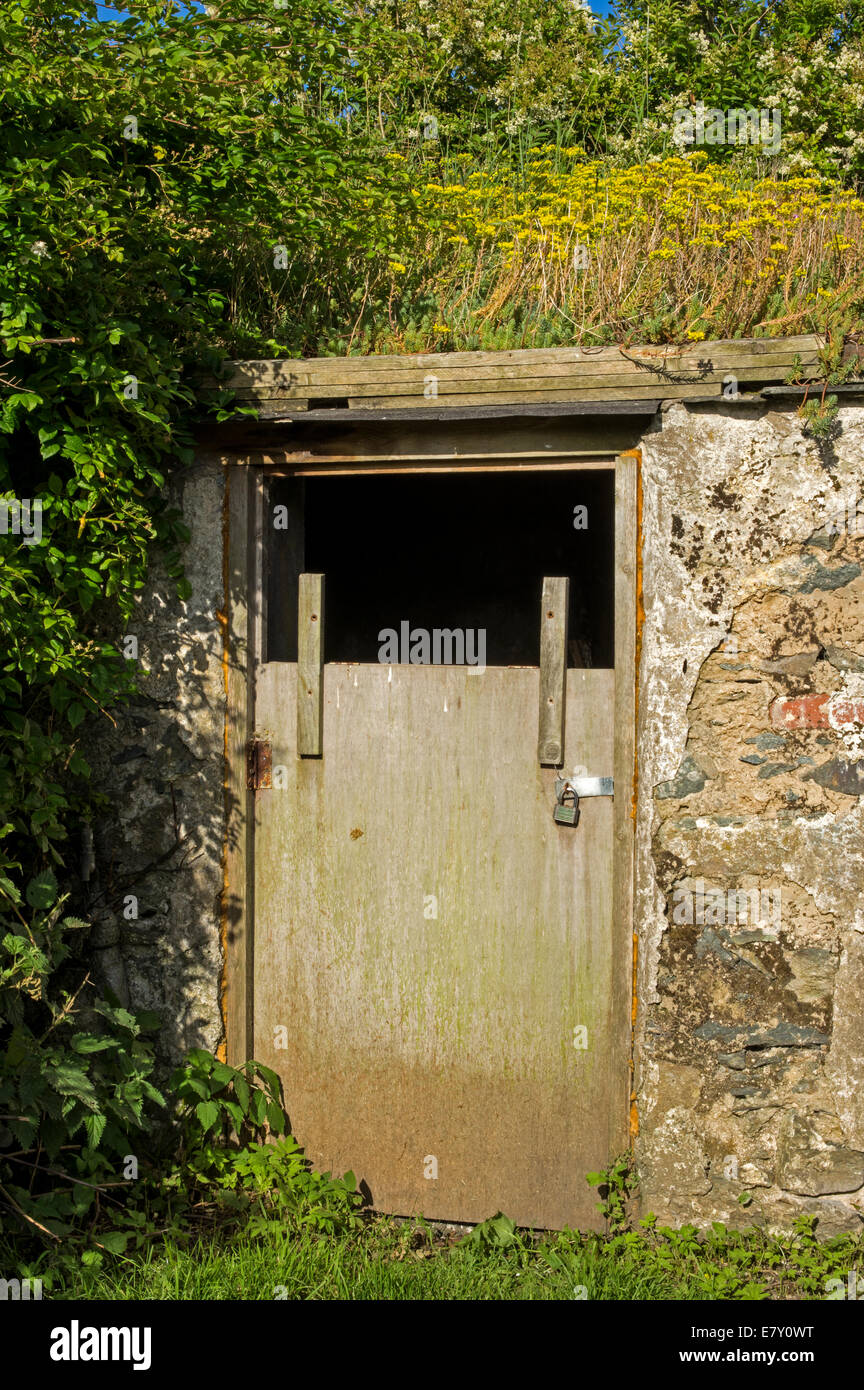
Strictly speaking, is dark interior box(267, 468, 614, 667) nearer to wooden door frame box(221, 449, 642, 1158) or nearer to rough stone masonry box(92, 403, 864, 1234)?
wooden door frame box(221, 449, 642, 1158)

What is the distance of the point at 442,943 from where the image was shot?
362 cm

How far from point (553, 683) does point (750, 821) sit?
75cm

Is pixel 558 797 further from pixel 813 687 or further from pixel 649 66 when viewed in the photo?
pixel 649 66

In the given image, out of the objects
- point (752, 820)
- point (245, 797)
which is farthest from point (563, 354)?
point (245, 797)

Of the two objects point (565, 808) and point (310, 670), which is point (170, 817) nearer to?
point (310, 670)

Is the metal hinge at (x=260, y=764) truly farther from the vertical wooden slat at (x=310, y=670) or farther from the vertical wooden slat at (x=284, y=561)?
the vertical wooden slat at (x=284, y=561)

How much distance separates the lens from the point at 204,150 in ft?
11.6

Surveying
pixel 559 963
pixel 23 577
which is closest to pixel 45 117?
pixel 23 577

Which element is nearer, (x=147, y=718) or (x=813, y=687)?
(x=813, y=687)

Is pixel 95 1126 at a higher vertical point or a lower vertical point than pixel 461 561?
lower

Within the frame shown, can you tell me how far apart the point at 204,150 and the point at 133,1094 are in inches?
122

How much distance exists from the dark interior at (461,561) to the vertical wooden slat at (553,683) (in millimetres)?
3079

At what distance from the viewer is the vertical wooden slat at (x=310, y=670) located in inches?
144

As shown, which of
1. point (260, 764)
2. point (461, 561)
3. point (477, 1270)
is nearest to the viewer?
point (477, 1270)
